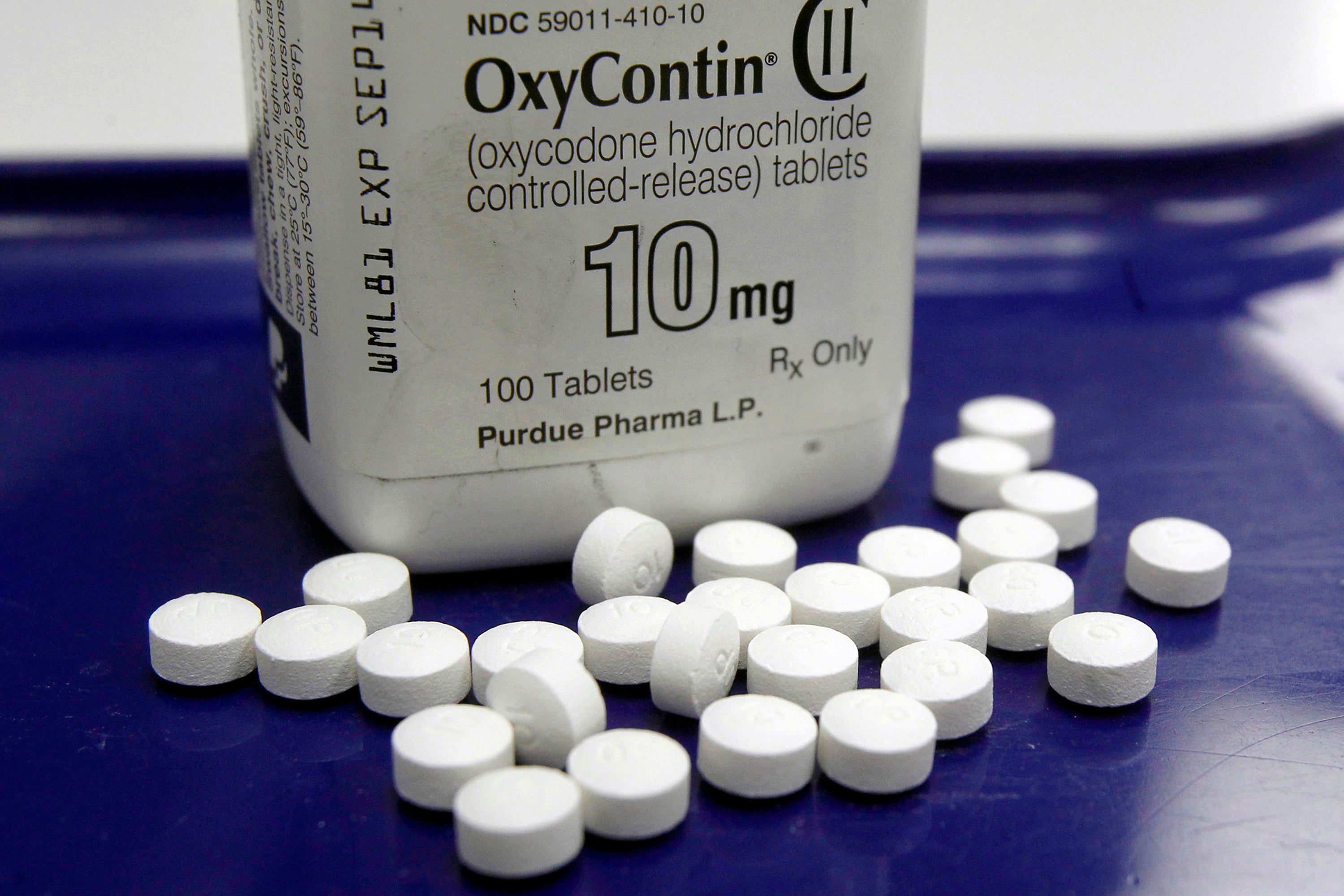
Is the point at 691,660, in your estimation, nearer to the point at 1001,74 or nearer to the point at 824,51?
the point at 824,51

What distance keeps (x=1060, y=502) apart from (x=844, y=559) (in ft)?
0.38

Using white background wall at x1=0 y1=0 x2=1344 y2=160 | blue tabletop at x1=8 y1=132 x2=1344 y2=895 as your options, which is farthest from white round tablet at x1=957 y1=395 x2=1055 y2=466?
white background wall at x1=0 y1=0 x2=1344 y2=160

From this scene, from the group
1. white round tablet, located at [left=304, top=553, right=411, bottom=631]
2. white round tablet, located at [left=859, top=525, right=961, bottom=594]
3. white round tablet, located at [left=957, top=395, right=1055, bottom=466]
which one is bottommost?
white round tablet, located at [left=957, top=395, right=1055, bottom=466]

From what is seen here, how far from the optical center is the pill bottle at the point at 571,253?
0.63m

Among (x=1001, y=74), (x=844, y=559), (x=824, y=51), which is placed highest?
(x=824, y=51)

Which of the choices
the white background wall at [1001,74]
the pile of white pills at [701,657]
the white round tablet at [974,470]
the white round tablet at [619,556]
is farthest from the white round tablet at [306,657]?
the white background wall at [1001,74]

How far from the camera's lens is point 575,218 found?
656 mm

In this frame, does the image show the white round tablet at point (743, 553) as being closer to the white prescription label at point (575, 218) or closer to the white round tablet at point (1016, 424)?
the white prescription label at point (575, 218)

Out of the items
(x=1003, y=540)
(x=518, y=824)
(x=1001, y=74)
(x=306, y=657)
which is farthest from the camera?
(x=1001, y=74)

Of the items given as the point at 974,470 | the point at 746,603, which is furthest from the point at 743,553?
the point at 974,470

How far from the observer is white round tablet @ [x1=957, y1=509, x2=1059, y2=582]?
716 mm

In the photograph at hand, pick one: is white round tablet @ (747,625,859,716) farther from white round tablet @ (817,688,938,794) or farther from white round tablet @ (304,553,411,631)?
white round tablet @ (304,553,411,631)

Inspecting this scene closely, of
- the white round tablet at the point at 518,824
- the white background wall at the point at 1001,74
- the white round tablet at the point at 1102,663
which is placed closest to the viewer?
the white round tablet at the point at 518,824

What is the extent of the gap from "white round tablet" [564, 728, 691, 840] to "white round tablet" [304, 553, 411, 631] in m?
0.15
